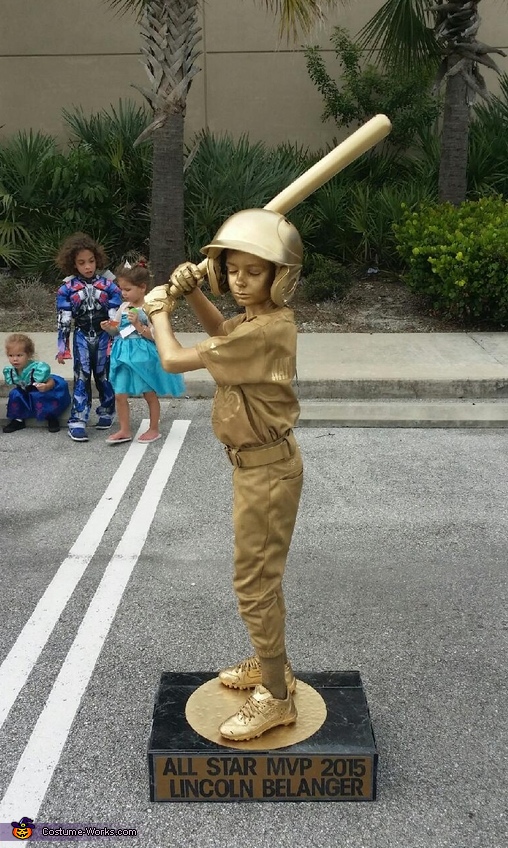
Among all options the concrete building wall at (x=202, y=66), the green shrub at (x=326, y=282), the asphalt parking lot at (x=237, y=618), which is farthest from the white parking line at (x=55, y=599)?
the concrete building wall at (x=202, y=66)

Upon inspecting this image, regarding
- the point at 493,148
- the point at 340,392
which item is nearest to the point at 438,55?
the point at 493,148

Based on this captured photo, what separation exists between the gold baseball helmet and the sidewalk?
461 centimetres

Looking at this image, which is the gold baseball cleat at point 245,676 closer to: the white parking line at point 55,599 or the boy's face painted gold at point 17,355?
the white parking line at point 55,599

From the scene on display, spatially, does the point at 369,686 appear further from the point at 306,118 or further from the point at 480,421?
the point at 306,118

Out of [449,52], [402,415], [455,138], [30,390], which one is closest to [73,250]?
[30,390]

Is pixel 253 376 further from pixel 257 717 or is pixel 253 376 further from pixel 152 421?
pixel 152 421

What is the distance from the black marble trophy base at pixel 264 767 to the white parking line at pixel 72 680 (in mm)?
480

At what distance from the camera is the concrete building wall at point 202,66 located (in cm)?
1255

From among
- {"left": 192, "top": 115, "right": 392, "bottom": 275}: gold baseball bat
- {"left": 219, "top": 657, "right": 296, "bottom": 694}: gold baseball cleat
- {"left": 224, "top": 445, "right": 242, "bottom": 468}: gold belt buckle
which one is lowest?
{"left": 219, "top": 657, "right": 296, "bottom": 694}: gold baseball cleat

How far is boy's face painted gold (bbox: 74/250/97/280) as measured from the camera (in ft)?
21.6

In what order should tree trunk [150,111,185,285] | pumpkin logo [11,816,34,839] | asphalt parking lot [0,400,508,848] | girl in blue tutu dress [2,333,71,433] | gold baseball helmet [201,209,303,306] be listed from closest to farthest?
gold baseball helmet [201,209,303,306] < pumpkin logo [11,816,34,839] < asphalt parking lot [0,400,508,848] < girl in blue tutu dress [2,333,71,433] < tree trunk [150,111,185,285]

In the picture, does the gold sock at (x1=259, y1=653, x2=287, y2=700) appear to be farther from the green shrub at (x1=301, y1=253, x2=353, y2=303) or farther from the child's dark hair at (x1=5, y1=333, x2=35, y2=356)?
the green shrub at (x1=301, y1=253, x2=353, y2=303)

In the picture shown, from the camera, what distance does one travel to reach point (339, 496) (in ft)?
18.9

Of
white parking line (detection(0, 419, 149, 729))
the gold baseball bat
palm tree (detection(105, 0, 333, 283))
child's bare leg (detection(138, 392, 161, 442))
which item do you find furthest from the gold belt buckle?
palm tree (detection(105, 0, 333, 283))
